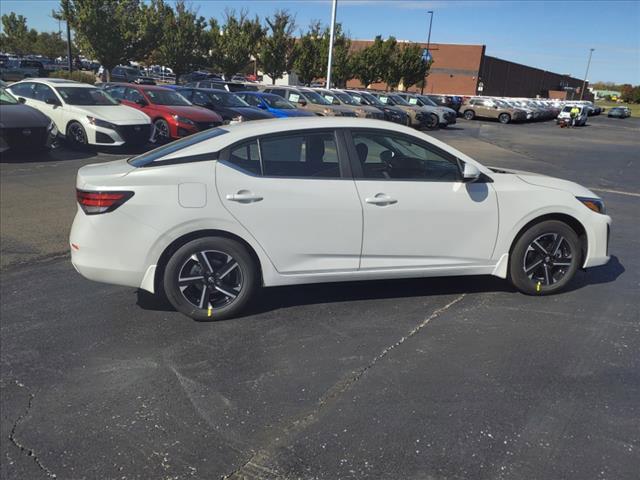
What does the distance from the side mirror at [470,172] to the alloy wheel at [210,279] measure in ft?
6.27

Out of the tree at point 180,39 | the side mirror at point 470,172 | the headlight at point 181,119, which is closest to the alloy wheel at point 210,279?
the side mirror at point 470,172

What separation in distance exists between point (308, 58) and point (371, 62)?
25.4 feet

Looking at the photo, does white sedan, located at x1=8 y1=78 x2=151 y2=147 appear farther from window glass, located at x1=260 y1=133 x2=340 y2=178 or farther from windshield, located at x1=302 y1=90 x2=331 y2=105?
windshield, located at x1=302 y1=90 x2=331 y2=105

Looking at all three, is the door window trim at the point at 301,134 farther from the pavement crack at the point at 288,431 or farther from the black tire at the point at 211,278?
the pavement crack at the point at 288,431

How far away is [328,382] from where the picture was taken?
3.48 meters

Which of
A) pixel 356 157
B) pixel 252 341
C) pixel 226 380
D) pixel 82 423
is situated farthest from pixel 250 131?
pixel 82 423

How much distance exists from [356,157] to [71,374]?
99.7 inches

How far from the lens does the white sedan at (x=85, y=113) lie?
42.0 ft

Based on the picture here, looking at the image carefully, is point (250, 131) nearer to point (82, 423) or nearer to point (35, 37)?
point (82, 423)

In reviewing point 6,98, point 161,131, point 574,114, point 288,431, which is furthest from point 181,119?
point 574,114

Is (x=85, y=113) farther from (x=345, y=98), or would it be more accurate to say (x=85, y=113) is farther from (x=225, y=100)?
(x=345, y=98)

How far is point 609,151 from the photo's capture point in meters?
22.8

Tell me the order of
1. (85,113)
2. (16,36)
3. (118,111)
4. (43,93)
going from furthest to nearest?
(16,36), (43,93), (118,111), (85,113)

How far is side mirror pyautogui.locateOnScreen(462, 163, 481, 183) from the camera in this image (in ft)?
14.4
